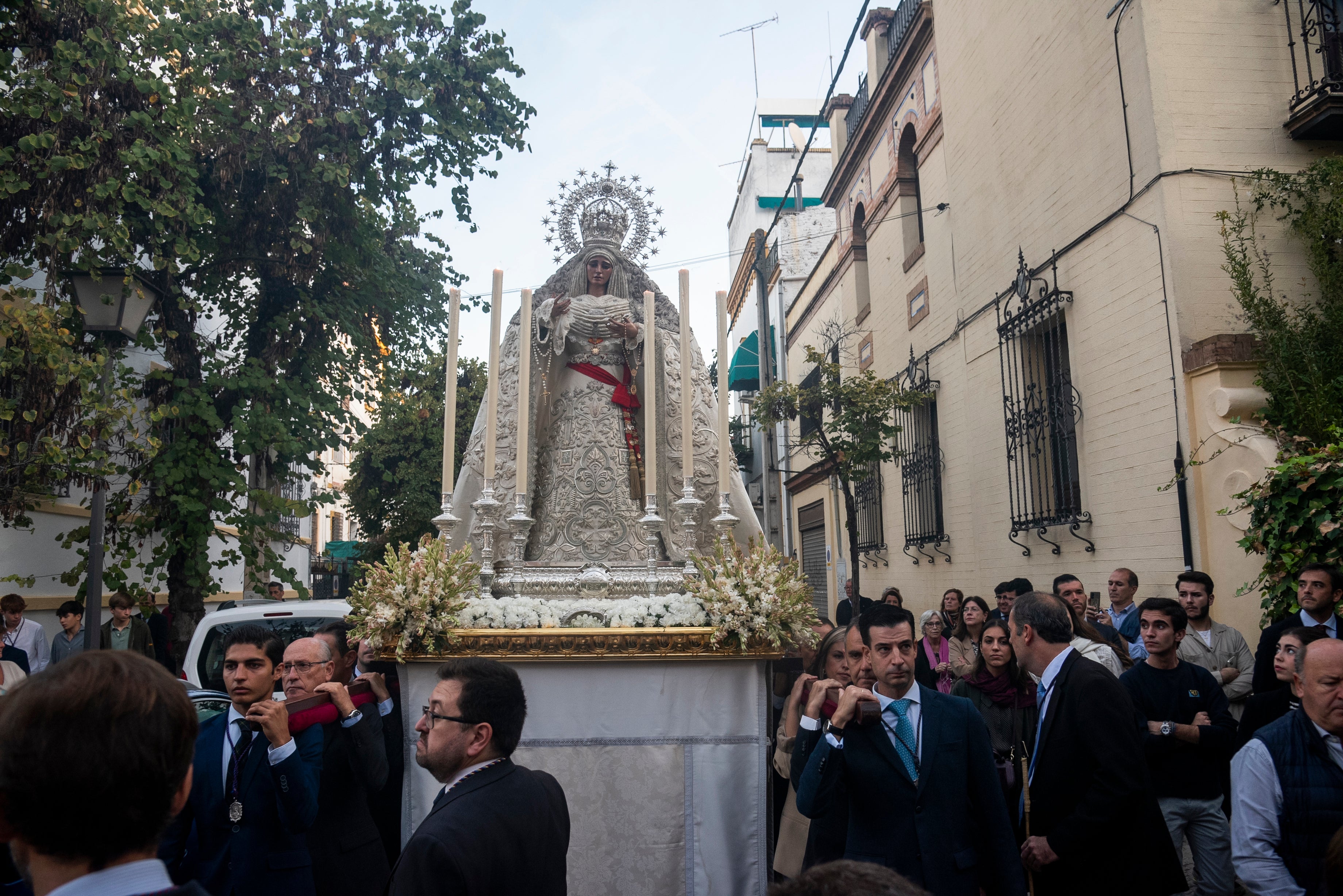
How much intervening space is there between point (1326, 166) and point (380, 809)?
23.8 feet

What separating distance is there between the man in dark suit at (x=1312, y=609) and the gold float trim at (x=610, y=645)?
7.72 feet

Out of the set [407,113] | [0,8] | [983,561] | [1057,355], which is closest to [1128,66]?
[1057,355]

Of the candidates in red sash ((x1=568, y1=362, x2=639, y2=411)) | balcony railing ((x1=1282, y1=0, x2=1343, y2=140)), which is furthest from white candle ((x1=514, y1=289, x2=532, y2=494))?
balcony railing ((x1=1282, y1=0, x2=1343, y2=140))

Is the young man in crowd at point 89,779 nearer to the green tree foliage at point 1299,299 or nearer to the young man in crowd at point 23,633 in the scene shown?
the green tree foliage at point 1299,299

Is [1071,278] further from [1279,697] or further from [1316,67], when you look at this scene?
[1279,697]

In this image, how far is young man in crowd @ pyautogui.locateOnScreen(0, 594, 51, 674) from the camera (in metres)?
7.42

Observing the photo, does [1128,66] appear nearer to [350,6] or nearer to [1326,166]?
[1326,166]

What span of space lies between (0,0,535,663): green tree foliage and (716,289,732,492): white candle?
14.7 feet

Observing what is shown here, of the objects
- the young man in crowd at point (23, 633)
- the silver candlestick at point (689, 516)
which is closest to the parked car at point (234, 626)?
the young man in crowd at point (23, 633)

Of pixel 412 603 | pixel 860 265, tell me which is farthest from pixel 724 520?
pixel 860 265

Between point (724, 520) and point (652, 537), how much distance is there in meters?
0.42

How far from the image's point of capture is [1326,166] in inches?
251

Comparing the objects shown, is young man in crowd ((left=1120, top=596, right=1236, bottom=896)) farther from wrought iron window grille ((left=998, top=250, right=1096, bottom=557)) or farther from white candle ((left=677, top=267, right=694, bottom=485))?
wrought iron window grille ((left=998, top=250, right=1096, bottom=557))

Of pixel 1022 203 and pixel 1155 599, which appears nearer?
pixel 1155 599
